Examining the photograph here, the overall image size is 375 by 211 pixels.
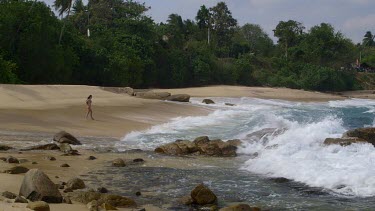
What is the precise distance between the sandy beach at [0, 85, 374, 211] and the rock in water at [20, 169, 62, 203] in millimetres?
285

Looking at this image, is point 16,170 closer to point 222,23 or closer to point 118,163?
point 118,163

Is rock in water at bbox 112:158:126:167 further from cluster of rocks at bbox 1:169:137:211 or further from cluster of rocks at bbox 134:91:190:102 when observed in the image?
cluster of rocks at bbox 134:91:190:102

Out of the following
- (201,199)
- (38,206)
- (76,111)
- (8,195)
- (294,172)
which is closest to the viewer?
(38,206)

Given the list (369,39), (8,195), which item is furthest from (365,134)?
(369,39)

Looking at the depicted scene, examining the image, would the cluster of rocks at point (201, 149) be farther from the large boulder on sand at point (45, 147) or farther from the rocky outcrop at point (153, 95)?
the rocky outcrop at point (153, 95)

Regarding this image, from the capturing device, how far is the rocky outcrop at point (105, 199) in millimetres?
8977

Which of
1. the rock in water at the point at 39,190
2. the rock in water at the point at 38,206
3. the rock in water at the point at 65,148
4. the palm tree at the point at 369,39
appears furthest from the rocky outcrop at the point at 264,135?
the palm tree at the point at 369,39

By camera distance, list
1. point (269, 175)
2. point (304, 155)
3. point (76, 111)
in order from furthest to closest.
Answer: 1. point (76, 111)
2. point (304, 155)
3. point (269, 175)

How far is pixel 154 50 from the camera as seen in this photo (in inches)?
2427

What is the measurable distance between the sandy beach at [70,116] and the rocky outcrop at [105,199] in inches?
17.1

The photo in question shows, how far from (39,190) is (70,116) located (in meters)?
16.1

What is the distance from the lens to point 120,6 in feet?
232

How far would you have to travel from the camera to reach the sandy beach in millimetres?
12538

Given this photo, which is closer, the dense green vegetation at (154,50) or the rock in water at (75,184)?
the rock in water at (75,184)
